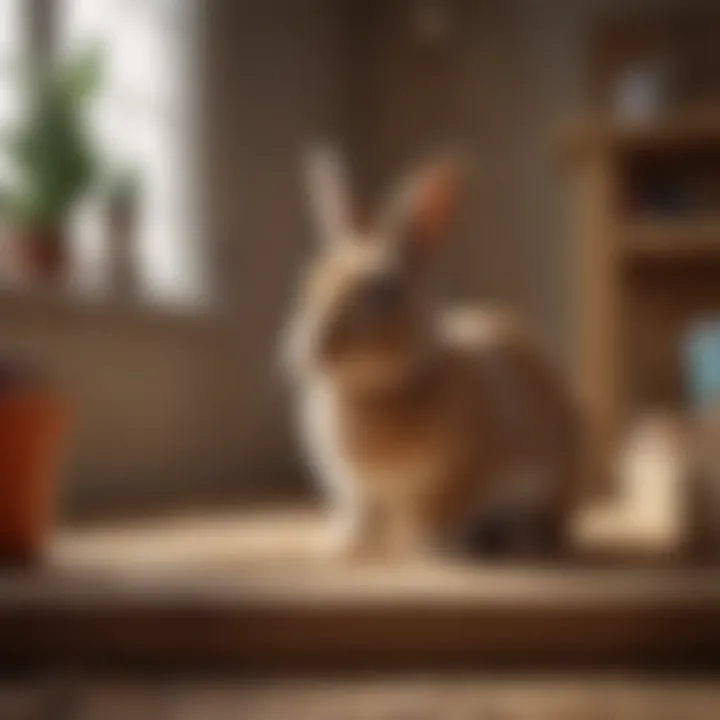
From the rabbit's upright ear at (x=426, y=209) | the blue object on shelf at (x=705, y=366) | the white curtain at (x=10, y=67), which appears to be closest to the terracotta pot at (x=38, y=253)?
the white curtain at (x=10, y=67)

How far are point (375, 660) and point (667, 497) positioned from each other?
77cm

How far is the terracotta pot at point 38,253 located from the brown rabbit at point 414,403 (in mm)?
733

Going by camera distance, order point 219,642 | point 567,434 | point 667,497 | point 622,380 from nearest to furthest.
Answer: point 219,642 < point 567,434 < point 667,497 < point 622,380

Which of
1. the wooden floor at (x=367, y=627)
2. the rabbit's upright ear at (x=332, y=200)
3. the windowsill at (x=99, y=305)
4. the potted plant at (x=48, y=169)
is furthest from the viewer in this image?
the potted plant at (x=48, y=169)

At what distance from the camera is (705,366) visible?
2.62 meters

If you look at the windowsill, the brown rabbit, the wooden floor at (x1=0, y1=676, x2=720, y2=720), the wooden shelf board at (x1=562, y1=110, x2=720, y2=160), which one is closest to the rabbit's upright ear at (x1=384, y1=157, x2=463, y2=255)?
the brown rabbit

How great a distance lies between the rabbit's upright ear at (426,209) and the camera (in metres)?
1.55

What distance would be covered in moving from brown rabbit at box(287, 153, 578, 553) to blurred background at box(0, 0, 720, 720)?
133mm

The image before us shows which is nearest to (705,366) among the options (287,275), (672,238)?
(672,238)

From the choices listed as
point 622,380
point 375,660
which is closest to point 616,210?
point 622,380

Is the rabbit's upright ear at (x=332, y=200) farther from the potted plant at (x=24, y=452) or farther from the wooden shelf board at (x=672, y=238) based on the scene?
the wooden shelf board at (x=672, y=238)

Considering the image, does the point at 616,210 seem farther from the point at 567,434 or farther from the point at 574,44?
the point at 567,434

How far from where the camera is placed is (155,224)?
2.74 metres

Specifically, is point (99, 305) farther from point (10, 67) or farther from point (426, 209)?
point (426, 209)
